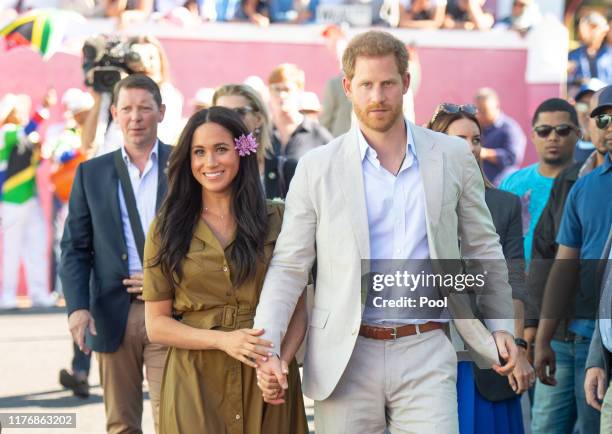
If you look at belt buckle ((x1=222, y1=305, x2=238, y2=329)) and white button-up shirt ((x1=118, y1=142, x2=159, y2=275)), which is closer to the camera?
belt buckle ((x1=222, y1=305, x2=238, y2=329))

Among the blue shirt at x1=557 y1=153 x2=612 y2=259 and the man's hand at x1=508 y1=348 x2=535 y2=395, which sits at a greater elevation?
the blue shirt at x1=557 y1=153 x2=612 y2=259

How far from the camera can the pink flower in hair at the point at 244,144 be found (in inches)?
201

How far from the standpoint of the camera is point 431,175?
4551mm

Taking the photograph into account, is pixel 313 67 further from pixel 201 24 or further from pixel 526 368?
pixel 526 368

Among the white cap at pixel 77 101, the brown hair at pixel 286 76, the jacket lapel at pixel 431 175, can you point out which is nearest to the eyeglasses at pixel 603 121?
the jacket lapel at pixel 431 175

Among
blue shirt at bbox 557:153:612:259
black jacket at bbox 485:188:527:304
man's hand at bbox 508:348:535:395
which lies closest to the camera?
man's hand at bbox 508:348:535:395

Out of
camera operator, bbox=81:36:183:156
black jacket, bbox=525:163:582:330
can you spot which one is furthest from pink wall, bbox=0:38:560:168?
black jacket, bbox=525:163:582:330

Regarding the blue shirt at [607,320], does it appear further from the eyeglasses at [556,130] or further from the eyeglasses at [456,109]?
the eyeglasses at [556,130]

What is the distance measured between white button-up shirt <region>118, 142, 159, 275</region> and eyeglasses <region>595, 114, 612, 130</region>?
231cm

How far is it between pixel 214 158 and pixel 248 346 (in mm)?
889

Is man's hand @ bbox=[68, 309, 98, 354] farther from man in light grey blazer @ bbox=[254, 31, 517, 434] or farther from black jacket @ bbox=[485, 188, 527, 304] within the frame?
black jacket @ bbox=[485, 188, 527, 304]

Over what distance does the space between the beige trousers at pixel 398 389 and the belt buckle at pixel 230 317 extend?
53 centimetres

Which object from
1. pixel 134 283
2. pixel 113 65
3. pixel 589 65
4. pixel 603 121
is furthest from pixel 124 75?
pixel 589 65

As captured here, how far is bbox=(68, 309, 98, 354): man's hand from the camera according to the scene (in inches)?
239
